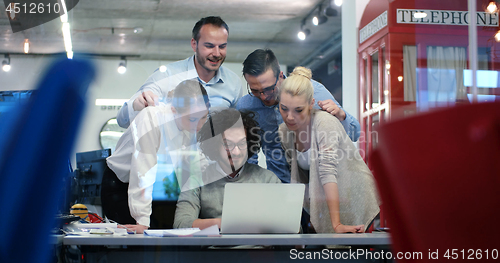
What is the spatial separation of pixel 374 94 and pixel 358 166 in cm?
75

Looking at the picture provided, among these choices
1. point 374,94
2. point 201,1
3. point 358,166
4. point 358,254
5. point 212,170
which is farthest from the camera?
point 374,94

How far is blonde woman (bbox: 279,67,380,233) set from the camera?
9.24ft

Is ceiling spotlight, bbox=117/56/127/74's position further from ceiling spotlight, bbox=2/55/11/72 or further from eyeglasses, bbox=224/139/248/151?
eyeglasses, bbox=224/139/248/151

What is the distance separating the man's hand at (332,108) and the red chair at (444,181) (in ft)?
8.65

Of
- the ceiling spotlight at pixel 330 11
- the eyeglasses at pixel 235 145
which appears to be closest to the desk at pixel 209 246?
the eyeglasses at pixel 235 145

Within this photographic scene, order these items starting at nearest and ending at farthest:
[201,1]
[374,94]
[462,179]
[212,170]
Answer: [462,179] → [212,170] → [201,1] → [374,94]

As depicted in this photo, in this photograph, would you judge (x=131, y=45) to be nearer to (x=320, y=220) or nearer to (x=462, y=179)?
(x=320, y=220)

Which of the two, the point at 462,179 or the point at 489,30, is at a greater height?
the point at 489,30

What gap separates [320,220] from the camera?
2834 millimetres

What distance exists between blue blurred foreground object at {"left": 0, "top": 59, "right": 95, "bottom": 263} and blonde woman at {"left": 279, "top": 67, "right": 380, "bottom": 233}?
7.07 ft

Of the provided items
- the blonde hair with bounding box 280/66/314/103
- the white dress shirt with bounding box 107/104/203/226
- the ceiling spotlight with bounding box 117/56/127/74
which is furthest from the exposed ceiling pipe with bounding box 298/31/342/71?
the ceiling spotlight with bounding box 117/56/127/74

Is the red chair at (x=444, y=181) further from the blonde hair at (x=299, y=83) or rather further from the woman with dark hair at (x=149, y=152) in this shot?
the blonde hair at (x=299, y=83)

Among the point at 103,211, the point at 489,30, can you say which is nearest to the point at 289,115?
the point at 103,211

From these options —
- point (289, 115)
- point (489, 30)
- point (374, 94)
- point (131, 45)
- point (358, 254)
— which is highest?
point (489, 30)
